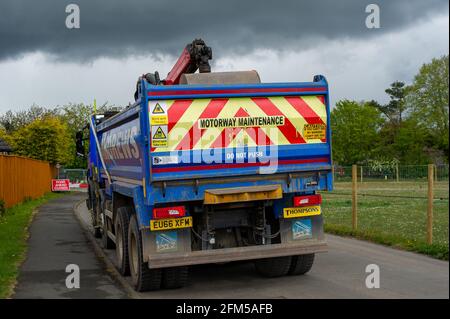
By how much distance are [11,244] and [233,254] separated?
7233mm

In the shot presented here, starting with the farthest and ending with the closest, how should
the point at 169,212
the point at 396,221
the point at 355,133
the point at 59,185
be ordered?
1. the point at 355,133
2. the point at 59,185
3. the point at 396,221
4. the point at 169,212

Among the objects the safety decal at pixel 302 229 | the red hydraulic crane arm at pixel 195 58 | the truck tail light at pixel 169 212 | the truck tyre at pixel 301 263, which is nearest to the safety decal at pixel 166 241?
the truck tail light at pixel 169 212

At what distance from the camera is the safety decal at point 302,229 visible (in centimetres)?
890

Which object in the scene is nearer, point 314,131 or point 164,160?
point 164,160

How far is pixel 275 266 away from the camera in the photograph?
9.32 metres

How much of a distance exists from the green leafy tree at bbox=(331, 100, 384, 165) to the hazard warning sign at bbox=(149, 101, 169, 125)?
69353mm

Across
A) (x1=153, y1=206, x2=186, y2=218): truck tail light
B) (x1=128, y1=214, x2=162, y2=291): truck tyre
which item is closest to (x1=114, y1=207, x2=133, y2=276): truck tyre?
(x1=128, y1=214, x2=162, y2=291): truck tyre

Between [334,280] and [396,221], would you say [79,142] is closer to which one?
[396,221]

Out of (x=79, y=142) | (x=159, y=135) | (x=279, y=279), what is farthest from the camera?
(x=79, y=142)

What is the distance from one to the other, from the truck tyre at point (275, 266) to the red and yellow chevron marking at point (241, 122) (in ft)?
6.32

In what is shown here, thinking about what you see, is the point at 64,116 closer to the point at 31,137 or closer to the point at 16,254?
the point at 31,137

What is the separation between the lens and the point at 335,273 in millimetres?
9578

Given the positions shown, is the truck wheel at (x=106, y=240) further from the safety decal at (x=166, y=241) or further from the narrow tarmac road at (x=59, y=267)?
the safety decal at (x=166, y=241)

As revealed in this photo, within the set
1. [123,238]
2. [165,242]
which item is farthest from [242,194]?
[123,238]
